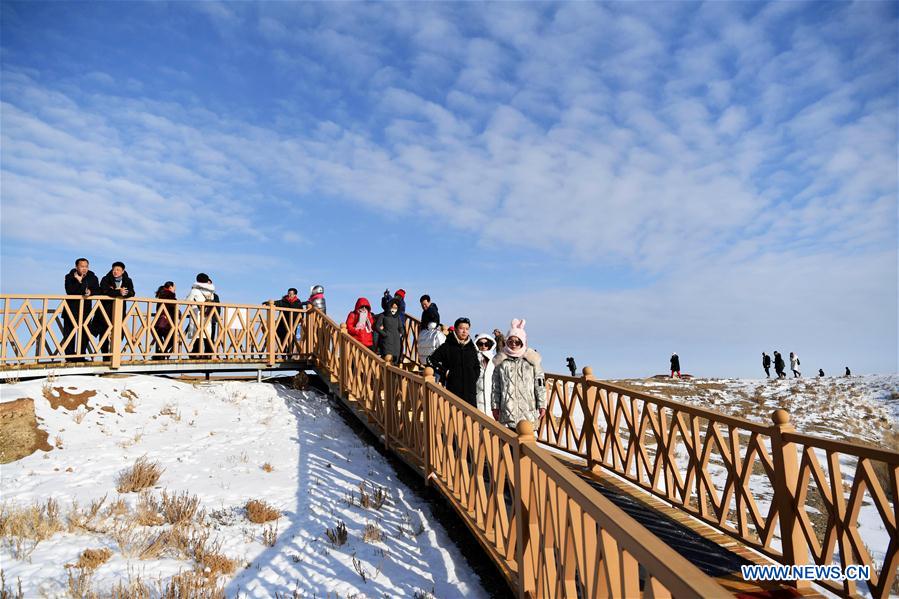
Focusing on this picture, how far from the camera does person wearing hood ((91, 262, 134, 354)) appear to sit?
33.5 feet

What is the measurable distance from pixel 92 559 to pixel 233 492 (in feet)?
6.45

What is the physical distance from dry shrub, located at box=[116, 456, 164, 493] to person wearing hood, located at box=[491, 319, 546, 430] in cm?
430

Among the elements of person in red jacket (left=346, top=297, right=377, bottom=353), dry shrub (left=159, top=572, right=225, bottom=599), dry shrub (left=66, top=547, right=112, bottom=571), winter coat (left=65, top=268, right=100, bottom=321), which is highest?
winter coat (left=65, top=268, right=100, bottom=321)

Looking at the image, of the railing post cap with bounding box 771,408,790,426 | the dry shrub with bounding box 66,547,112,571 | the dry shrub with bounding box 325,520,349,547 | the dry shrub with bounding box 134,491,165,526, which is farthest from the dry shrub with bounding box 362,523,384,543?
the railing post cap with bounding box 771,408,790,426

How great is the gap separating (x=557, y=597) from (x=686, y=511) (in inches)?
120

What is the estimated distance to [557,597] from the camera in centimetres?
312

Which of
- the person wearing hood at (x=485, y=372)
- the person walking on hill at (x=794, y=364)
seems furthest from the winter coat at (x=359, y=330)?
the person walking on hill at (x=794, y=364)

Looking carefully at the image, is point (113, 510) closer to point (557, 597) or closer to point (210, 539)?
point (210, 539)

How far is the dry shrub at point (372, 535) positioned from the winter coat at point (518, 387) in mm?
1785

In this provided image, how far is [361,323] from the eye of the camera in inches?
420

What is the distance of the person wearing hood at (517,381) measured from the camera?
232 inches

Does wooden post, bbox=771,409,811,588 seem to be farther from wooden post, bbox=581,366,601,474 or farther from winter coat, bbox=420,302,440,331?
winter coat, bbox=420,302,440,331

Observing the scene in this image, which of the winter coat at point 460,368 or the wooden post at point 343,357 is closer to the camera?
the winter coat at point 460,368

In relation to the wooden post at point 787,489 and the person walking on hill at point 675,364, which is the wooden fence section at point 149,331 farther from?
the person walking on hill at point 675,364
